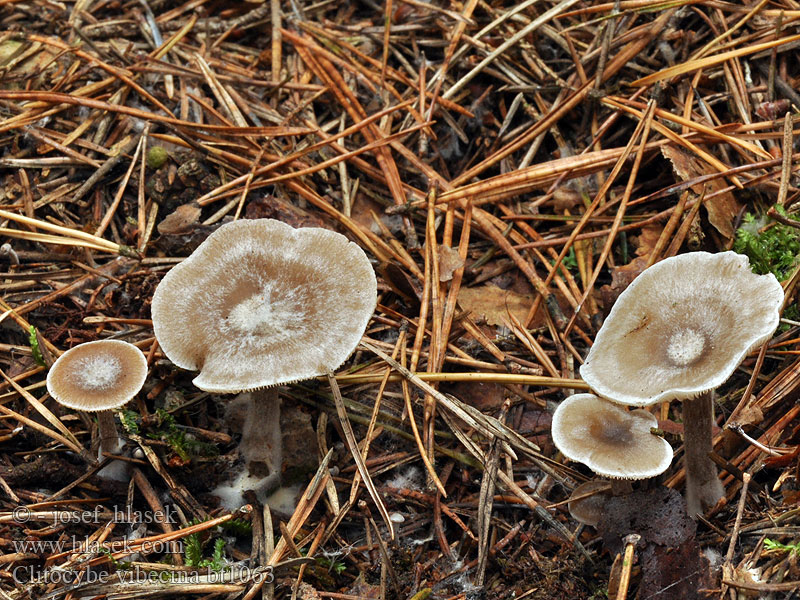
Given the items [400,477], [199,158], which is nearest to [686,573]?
[400,477]

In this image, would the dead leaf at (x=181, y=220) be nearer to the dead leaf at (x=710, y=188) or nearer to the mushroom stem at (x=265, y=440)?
the mushroom stem at (x=265, y=440)

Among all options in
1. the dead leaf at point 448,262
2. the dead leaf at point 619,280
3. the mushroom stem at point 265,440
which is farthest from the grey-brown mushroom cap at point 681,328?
the mushroom stem at point 265,440

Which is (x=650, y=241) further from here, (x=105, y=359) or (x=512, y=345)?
(x=105, y=359)

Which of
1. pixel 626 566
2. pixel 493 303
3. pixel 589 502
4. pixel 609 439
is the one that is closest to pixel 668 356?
pixel 609 439

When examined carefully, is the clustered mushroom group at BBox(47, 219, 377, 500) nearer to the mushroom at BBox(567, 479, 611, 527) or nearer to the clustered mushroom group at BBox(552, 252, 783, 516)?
the clustered mushroom group at BBox(552, 252, 783, 516)

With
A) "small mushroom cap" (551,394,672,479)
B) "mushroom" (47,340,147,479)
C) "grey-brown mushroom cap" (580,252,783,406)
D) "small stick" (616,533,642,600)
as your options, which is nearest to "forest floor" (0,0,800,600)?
"small stick" (616,533,642,600)

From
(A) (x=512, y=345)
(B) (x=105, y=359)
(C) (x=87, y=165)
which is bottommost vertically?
(A) (x=512, y=345)

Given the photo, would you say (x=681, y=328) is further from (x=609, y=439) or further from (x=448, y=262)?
(x=448, y=262)
